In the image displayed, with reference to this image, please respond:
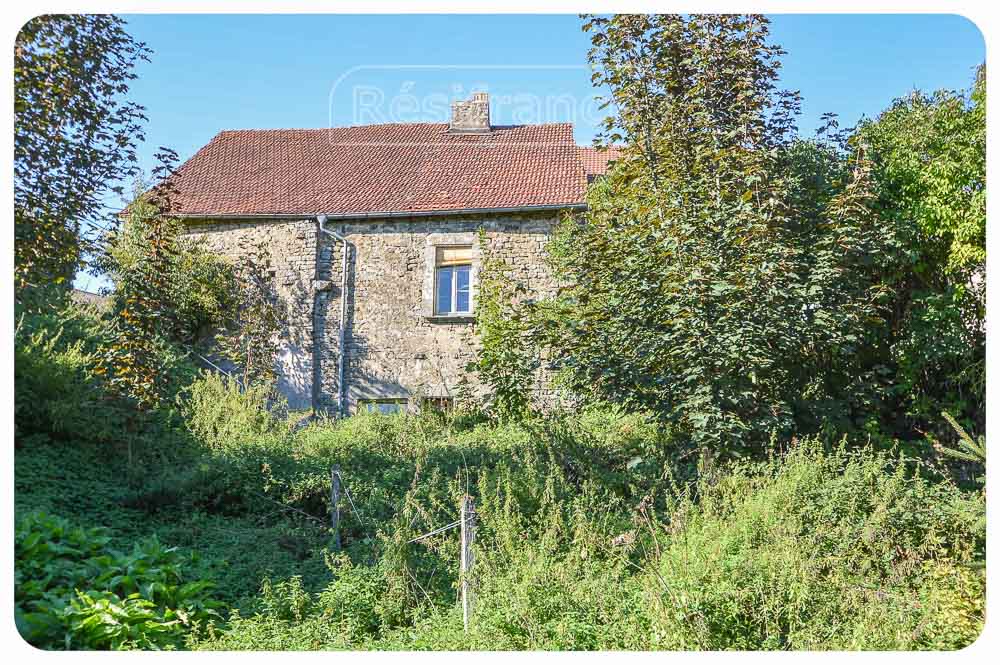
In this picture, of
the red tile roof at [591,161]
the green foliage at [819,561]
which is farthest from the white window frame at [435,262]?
the green foliage at [819,561]

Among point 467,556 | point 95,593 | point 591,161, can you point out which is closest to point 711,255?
point 467,556

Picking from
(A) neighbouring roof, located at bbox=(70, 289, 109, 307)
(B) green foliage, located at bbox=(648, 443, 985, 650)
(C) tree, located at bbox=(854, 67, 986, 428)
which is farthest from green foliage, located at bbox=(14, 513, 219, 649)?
(C) tree, located at bbox=(854, 67, 986, 428)

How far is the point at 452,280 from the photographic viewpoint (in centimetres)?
1121

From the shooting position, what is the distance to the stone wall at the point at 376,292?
10859 mm

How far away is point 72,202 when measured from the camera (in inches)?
221

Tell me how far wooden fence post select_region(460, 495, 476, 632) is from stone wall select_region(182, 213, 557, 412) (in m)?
6.07

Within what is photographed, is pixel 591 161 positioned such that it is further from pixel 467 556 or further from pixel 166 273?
pixel 467 556

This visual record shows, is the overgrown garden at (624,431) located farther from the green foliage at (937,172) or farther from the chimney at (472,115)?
the chimney at (472,115)

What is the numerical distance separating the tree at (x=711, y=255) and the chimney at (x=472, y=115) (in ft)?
16.2

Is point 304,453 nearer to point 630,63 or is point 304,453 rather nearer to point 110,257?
point 110,257

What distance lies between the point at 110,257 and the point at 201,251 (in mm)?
3982

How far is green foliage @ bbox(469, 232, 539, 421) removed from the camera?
7.54 metres

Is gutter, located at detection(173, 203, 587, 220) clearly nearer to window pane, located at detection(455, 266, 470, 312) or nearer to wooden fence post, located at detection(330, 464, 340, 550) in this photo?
window pane, located at detection(455, 266, 470, 312)

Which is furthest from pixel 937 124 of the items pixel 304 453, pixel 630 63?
pixel 304 453
